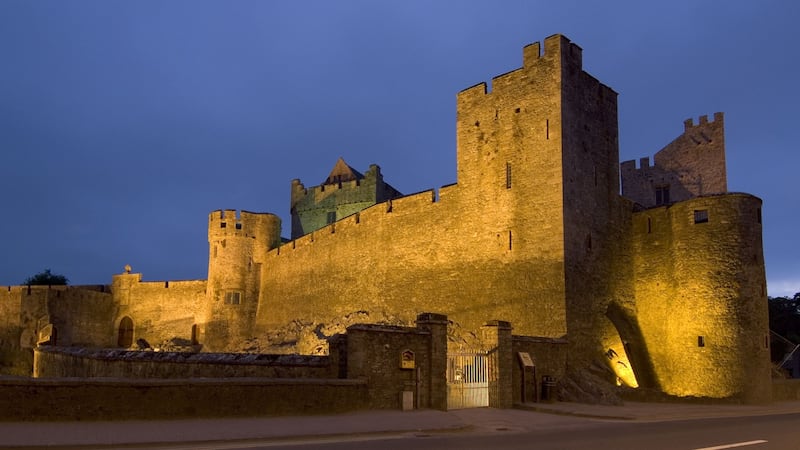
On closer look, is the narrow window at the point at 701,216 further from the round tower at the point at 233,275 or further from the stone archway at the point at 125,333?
the stone archway at the point at 125,333

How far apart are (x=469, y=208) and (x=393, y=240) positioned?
14.4 feet

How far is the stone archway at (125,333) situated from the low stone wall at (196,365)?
2373 cm

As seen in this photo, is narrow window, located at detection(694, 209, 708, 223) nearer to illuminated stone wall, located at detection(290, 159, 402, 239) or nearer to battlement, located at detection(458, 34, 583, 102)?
battlement, located at detection(458, 34, 583, 102)

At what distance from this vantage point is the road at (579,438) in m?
10.4

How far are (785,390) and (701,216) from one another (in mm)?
7182

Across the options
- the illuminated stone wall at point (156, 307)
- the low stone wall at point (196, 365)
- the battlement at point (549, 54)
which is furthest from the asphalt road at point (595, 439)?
the illuminated stone wall at point (156, 307)

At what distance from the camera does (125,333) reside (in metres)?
43.2

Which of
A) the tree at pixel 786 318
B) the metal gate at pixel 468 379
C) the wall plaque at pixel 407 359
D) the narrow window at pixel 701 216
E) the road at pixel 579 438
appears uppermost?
the narrow window at pixel 701 216

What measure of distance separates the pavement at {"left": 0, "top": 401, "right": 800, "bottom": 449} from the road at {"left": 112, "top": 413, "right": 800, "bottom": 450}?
110mm

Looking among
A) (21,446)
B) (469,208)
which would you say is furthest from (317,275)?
(21,446)

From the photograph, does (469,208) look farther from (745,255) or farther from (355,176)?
(355,176)

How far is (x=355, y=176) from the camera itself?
53656 mm

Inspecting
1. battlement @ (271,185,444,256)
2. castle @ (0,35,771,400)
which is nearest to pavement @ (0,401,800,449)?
castle @ (0,35,771,400)

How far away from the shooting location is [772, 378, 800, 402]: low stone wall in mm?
24750
